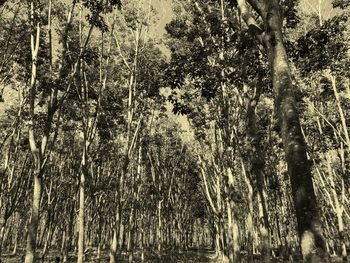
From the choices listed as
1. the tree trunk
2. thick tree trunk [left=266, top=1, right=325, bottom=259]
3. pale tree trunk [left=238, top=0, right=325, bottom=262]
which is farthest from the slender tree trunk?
thick tree trunk [left=266, top=1, right=325, bottom=259]

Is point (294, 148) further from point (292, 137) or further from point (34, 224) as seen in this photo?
point (34, 224)

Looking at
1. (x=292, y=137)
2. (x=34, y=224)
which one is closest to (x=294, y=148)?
(x=292, y=137)

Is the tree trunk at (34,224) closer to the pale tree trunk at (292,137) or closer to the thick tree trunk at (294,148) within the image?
the pale tree trunk at (292,137)

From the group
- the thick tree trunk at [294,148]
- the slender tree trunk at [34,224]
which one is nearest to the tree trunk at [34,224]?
the slender tree trunk at [34,224]

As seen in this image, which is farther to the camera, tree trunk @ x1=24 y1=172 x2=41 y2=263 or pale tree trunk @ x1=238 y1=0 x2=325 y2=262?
tree trunk @ x1=24 y1=172 x2=41 y2=263

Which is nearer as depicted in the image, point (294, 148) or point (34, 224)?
point (294, 148)

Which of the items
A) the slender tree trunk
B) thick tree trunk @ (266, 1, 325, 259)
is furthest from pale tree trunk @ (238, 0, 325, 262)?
the slender tree trunk

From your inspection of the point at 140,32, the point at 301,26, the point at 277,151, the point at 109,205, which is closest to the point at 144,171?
the point at 109,205

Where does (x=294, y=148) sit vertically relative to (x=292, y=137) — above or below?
below

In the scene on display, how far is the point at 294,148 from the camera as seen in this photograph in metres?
4.56

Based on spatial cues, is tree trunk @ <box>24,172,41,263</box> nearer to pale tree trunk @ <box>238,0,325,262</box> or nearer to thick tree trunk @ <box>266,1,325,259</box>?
pale tree trunk @ <box>238,0,325,262</box>

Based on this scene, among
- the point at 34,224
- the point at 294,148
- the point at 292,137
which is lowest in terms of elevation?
the point at 34,224

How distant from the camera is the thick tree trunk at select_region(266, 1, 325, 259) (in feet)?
13.5

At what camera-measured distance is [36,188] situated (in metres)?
9.78
